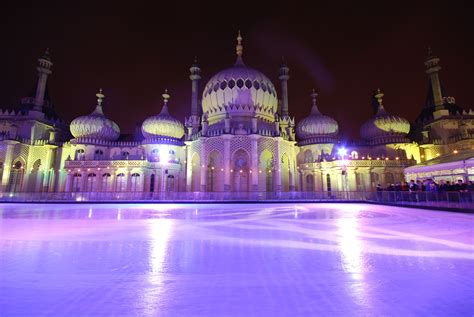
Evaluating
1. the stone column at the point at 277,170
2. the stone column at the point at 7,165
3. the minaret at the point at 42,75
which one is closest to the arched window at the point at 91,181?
the stone column at the point at 7,165

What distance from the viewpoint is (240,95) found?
3438 cm

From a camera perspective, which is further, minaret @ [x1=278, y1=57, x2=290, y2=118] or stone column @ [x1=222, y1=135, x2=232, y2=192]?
minaret @ [x1=278, y1=57, x2=290, y2=118]

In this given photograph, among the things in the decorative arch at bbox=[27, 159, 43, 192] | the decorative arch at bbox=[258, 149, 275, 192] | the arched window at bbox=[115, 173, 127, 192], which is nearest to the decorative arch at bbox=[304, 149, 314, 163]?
the decorative arch at bbox=[258, 149, 275, 192]

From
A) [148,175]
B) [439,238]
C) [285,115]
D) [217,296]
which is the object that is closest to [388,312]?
[217,296]

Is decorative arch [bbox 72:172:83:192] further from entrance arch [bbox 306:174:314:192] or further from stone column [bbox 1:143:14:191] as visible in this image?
entrance arch [bbox 306:174:314:192]

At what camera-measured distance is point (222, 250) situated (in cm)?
516

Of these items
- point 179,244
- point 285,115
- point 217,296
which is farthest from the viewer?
point 285,115

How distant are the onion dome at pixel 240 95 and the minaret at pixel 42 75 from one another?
26491 mm

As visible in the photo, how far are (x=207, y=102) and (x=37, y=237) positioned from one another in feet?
104

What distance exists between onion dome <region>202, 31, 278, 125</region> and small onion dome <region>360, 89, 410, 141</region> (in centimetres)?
1522

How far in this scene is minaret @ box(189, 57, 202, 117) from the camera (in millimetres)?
40022

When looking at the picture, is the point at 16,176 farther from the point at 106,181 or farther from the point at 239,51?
the point at 239,51

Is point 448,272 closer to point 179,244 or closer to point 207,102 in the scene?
point 179,244

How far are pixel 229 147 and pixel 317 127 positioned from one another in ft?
52.3
